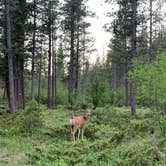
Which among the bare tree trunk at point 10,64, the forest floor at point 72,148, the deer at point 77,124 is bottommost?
the forest floor at point 72,148

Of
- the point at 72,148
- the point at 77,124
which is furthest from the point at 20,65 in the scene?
the point at 72,148

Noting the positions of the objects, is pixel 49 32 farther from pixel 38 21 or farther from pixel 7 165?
pixel 7 165

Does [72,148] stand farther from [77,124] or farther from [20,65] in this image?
[20,65]

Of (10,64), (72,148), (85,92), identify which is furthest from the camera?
(85,92)

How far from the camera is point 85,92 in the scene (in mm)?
39750

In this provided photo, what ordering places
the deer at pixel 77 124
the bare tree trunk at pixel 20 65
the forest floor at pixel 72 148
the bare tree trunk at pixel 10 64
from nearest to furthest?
the forest floor at pixel 72 148 < the deer at pixel 77 124 < the bare tree trunk at pixel 10 64 < the bare tree trunk at pixel 20 65

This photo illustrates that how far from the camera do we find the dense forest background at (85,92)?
1212 centimetres

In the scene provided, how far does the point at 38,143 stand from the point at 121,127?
19.0 ft

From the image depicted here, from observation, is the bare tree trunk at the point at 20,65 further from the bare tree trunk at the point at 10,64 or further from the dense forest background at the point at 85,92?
the bare tree trunk at the point at 10,64

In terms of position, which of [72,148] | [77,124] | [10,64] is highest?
[10,64]

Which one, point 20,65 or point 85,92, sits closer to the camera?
point 20,65

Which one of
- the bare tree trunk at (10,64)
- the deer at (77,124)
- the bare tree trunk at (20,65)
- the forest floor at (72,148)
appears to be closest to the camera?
the forest floor at (72,148)

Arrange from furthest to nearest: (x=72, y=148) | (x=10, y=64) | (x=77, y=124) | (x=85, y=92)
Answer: (x=85, y=92)
(x=10, y=64)
(x=77, y=124)
(x=72, y=148)

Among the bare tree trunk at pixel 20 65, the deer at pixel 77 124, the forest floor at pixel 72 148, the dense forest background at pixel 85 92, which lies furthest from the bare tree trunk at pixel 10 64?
the deer at pixel 77 124
